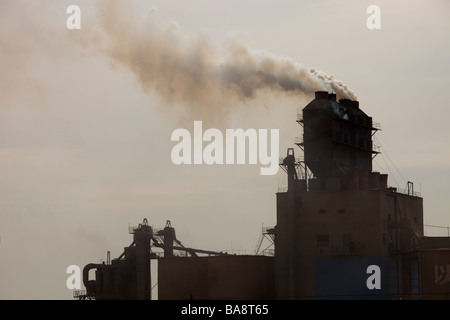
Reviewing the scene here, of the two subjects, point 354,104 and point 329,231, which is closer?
point 329,231

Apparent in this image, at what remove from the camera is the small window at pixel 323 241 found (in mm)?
186375

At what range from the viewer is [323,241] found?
186500mm

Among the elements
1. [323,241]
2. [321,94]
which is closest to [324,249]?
[323,241]

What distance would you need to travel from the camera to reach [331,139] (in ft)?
623

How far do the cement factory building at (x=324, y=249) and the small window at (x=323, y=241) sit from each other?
128 mm

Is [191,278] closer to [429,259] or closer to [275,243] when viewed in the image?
[275,243]

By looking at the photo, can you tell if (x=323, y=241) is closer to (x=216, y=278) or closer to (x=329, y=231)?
(x=329, y=231)

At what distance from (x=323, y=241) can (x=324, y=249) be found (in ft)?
2.40

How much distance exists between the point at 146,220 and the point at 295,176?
52.6ft

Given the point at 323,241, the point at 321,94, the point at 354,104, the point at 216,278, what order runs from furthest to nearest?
the point at 354,104, the point at 321,94, the point at 216,278, the point at 323,241

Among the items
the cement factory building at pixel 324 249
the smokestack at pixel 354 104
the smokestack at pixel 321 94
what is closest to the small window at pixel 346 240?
the cement factory building at pixel 324 249
